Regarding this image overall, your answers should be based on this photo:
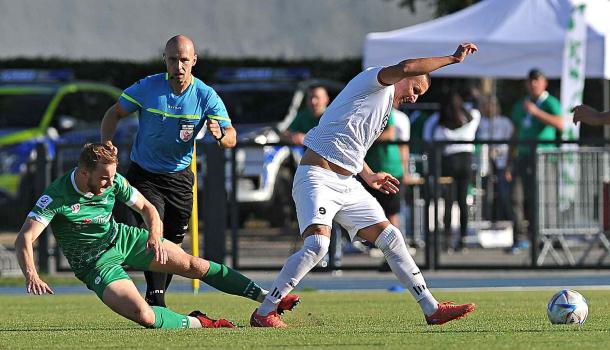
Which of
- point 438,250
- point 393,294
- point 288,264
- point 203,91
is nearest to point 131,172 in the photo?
point 203,91

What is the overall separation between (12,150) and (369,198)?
1079 centimetres

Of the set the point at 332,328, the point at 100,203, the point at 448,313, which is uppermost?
the point at 100,203

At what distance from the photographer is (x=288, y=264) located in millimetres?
9664

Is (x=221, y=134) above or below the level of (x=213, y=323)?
above

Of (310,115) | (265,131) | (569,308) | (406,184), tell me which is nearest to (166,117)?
(569,308)

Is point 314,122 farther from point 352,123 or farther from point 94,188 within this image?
point 94,188

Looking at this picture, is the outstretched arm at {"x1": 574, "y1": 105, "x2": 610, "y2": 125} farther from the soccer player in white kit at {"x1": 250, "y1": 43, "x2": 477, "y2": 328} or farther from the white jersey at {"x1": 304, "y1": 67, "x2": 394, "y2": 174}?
the white jersey at {"x1": 304, "y1": 67, "x2": 394, "y2": 174}

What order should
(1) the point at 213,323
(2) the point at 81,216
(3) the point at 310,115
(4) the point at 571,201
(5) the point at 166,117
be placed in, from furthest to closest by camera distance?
(4) the point at 571,201 → (3) the point at 310,115 → (5) the point at 166,117 → (1) the point at 213,323 → (2) the point at 81,216

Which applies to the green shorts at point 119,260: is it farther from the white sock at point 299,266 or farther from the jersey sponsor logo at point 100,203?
the white sock at point 299,266

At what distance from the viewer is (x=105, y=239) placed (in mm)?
9742

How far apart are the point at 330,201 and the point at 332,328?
2.75 feet

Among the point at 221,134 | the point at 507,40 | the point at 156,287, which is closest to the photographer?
the point at 221,134

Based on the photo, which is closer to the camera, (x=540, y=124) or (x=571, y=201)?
(x=571, y=201)

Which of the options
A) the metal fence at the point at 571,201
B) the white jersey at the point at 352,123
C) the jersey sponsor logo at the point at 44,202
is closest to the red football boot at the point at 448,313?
the white jersey at the point at 352,123
